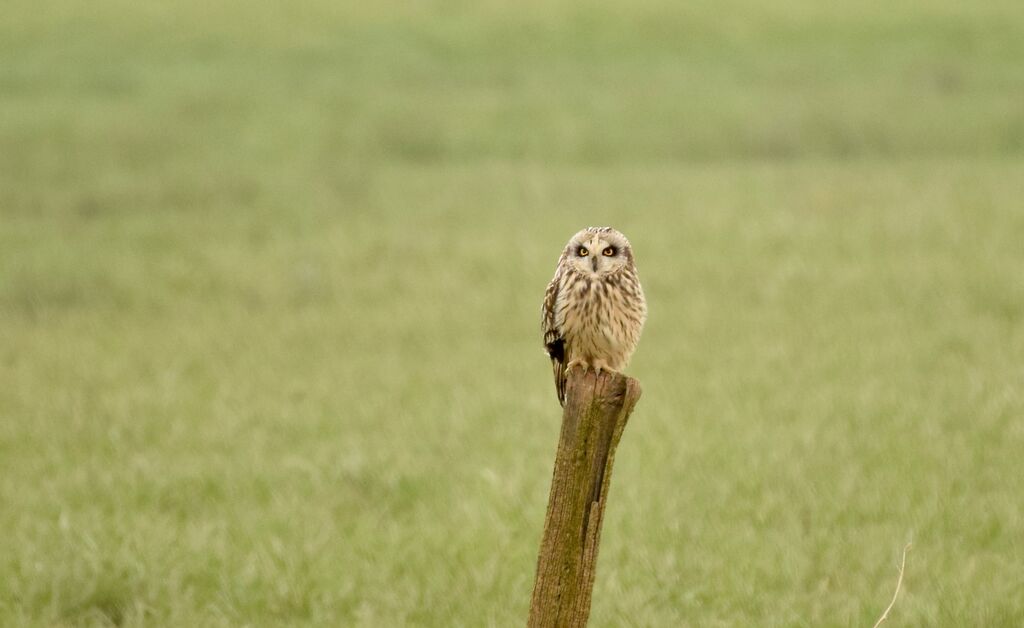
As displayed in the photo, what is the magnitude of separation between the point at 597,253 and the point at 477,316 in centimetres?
535

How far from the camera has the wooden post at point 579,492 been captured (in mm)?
3555

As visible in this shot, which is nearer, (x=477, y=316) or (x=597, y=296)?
(x=597, y=296)

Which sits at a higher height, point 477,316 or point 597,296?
point 477,316

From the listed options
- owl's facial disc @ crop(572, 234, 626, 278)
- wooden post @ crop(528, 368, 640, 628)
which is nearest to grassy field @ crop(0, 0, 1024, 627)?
owl's facial disc @ crop(572, 234, 626, 278)

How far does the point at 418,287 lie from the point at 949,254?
4.93 m

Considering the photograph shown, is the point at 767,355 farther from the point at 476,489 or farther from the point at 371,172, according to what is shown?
the point at 371,172

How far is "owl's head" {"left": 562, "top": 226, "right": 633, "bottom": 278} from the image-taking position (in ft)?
16.7

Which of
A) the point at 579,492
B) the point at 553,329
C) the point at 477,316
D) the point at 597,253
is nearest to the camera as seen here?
the point at 579,492

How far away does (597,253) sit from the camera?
5.09 m

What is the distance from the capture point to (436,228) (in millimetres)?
12953

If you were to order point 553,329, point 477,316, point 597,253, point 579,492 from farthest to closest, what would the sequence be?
point 477,316 → point 553,329 → point 597,253 → point 579,492

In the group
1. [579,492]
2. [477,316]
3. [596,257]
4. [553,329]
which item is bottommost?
[579,492]

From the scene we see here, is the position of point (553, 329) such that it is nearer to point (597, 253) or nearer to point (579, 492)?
point (597, 253)

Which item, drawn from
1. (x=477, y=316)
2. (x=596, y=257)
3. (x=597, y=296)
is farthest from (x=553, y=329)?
(x=477, y=316)
